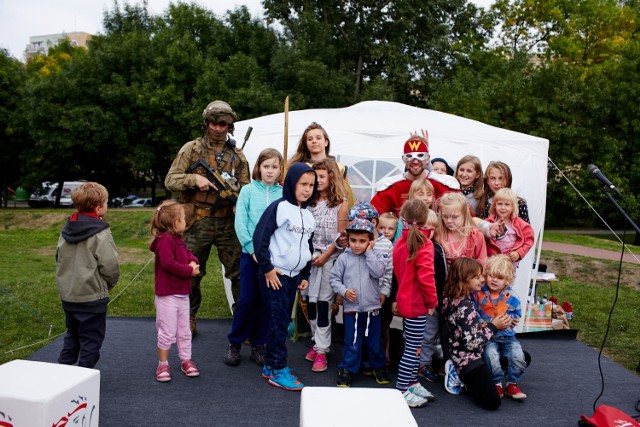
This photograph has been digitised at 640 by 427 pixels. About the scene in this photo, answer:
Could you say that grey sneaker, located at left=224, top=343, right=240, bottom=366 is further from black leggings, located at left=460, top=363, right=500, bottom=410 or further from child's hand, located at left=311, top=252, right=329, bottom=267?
black leggings, located at left=460, top=363, right=500, bottom=410

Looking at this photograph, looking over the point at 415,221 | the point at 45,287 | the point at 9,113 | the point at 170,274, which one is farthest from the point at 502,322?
the point at 9,113

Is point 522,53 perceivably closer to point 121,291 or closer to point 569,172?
point 569,172

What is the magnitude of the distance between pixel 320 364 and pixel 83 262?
178 cm

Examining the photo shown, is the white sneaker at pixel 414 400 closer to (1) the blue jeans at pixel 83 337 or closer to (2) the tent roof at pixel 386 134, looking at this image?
(1) the blue jeans at pixel 83 337

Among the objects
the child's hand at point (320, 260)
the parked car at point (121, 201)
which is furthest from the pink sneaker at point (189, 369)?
the parked car at point (121, 201)

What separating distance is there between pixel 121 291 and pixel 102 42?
1542 centimetres

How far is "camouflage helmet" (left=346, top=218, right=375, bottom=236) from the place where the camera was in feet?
11.6

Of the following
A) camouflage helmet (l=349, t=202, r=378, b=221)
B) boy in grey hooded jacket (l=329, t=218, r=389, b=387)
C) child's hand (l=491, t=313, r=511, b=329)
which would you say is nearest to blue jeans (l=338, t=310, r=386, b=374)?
boy in grey hooded jacket (l=329, t=218, r=389, b=387)

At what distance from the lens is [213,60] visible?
58.2ft

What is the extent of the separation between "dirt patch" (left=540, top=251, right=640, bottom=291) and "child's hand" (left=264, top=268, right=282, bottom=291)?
645cm

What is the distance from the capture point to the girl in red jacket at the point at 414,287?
335 centimetres

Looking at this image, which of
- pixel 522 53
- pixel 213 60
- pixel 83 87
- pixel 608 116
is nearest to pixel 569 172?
pixel 608 116

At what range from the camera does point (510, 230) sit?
4051 millimetres

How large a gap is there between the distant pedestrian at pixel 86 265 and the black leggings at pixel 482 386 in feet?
7.55
